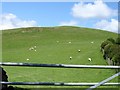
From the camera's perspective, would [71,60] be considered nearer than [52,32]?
Yes

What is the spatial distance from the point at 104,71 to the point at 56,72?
312cm

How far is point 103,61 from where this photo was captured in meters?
28.6

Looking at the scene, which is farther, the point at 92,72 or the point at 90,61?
the point at 90,61

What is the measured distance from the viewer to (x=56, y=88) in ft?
47.6

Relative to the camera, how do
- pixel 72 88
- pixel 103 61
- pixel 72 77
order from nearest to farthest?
pixel 72 88 → pixel 72 77 → pixel 103 61

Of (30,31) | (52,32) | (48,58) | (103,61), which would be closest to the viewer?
(103,61)

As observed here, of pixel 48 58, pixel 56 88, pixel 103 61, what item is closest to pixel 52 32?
pixel 48 58

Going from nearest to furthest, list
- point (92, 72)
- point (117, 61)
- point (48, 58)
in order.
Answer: point (117, 61), point (92, 72), point (48, 58)

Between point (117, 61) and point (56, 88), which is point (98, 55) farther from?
point (56, 88)

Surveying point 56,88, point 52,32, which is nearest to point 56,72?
point 56,88

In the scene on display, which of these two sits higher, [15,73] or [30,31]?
[30,31]

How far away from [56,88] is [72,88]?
27.3 inches

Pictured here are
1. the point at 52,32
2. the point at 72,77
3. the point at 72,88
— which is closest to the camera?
the point at 72,88

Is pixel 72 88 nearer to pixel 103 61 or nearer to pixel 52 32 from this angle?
pixel 103 61
